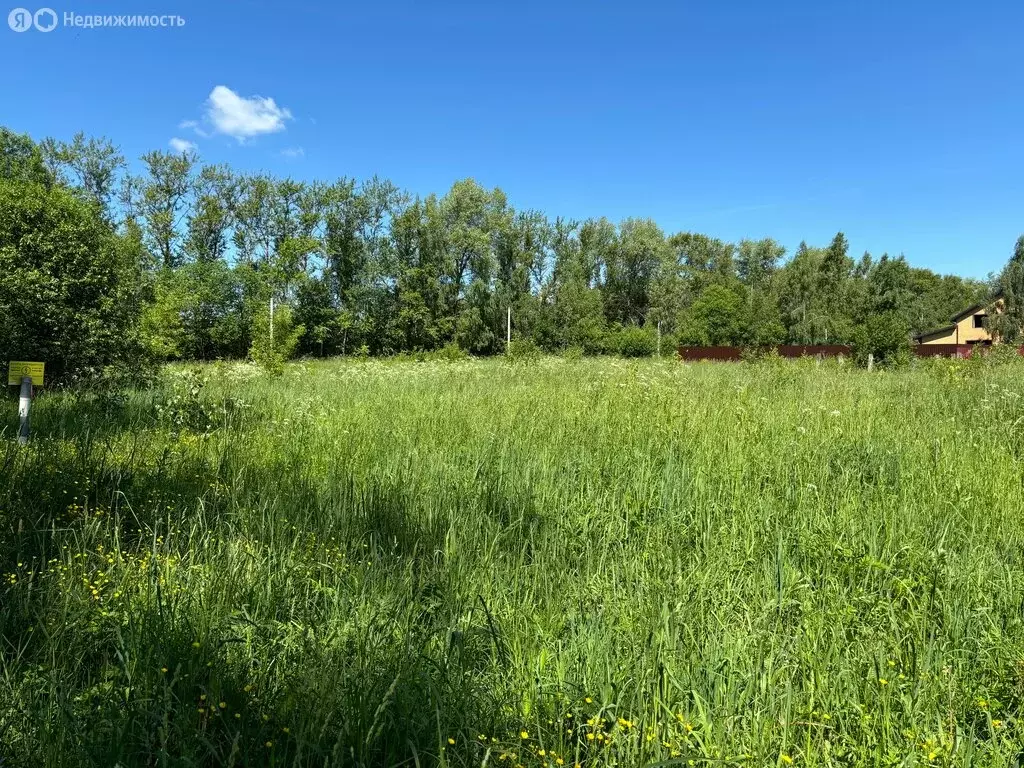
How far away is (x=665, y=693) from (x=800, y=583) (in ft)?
3.57

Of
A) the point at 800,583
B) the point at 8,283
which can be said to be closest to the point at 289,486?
the point at 800,583

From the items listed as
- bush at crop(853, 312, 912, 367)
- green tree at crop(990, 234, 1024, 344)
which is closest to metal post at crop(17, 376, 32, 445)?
bush at crop(853, 312, 912, 367)

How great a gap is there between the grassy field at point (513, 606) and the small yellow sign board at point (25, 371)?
0.80 meters

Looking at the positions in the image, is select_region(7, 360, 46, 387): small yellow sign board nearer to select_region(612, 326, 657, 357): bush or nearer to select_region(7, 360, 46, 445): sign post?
select_region(7, 360, 46, 445): sign post

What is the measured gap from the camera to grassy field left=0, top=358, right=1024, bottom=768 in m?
1.67

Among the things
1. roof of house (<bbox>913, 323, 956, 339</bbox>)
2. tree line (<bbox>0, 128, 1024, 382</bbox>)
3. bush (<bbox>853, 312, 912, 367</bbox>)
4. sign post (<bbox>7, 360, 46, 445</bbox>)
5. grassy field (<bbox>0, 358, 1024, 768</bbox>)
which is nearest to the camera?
grassy field (<bbox>0, 358, 1024, 768</bbox>)

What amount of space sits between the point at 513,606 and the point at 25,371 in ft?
16.2

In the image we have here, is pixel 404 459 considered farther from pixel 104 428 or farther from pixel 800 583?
pixel 104 428

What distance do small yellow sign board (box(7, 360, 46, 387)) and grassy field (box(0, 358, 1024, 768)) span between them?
80cm

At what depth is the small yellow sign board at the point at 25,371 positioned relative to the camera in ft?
15.4

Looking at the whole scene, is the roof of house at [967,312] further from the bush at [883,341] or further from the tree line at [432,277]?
the bush at [883,341]

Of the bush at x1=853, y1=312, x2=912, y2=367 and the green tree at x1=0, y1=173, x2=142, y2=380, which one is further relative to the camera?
the bush at x1=853, y1=312, x2=912, y2=367

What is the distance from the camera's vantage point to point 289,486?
3.86 meters

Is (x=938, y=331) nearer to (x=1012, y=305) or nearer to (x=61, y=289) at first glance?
(x=1012, y=305)
